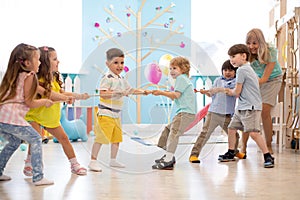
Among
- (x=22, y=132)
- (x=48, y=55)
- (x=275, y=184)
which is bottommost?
(x=275, y=184)

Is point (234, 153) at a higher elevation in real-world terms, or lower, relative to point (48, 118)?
lower

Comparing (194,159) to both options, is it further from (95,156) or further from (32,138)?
(32,138)

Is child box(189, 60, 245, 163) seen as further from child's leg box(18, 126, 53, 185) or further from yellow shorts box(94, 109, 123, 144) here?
child's leg box(18, 126, 53, 185)

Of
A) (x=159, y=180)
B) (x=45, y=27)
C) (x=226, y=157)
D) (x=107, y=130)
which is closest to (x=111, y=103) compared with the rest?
(x=107, y=130)

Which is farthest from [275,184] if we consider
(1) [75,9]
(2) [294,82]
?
(1) [75,9]

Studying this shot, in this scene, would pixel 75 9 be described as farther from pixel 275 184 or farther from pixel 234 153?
pixel 275 184

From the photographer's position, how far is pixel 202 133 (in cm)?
251

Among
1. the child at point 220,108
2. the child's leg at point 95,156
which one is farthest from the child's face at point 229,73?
→ the child's leg at point 95,156

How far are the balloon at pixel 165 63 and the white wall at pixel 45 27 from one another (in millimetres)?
1514

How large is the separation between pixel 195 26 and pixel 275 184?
293 centimetres

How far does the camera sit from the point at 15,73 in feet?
5.82

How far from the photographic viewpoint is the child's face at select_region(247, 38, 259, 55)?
2621 mm

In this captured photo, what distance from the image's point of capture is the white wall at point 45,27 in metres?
3.70

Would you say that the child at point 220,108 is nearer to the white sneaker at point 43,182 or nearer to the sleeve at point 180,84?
the sleeve at point 180,84
